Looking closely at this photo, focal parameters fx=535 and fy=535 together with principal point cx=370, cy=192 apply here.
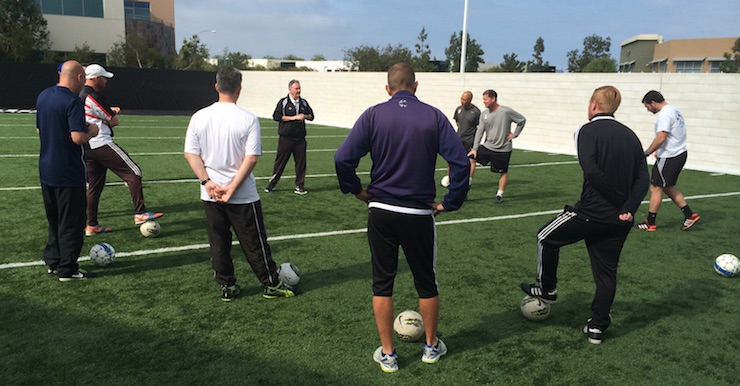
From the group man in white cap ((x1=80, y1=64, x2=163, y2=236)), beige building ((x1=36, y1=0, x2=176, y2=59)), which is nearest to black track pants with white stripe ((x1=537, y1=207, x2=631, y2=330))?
man in white cap ((x1=80, y1=64, x2=163, y2=236))

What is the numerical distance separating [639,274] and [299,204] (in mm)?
5387

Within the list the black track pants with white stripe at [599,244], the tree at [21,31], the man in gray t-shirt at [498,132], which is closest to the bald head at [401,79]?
the black track pants with white stripe at [599,244]

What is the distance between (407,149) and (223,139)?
1.82 meters

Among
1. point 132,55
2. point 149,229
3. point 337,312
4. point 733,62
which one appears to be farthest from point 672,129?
point 733,62

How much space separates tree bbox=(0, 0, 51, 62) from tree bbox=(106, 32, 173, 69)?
5776mm

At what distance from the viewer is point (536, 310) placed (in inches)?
184

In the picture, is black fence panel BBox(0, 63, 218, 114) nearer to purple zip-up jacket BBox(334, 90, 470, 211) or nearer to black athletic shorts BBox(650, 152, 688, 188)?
black athletic shorts BBox(650, 152, 688, 188)

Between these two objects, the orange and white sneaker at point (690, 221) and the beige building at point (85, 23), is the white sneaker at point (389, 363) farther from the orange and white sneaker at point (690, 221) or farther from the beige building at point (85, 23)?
the beige building at point (85, 23)

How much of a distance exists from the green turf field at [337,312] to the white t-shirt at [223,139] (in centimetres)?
129

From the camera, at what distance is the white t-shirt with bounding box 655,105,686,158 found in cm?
768

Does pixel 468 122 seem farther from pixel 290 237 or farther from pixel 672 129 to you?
pixel 290 237

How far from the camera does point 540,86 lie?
59.2ft

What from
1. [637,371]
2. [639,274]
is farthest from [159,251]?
[639,274]

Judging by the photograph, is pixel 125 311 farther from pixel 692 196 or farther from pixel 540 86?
pixel 540 86
